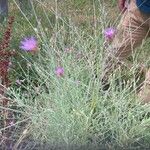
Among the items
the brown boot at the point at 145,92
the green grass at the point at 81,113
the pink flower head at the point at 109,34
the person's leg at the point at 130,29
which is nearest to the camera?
the green grass at the point at 81,113

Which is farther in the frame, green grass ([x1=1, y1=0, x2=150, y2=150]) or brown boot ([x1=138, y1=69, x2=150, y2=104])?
brown boot ([x1=138, y1=69, x2=150, y2=104])

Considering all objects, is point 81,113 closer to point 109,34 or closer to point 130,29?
point 109,34

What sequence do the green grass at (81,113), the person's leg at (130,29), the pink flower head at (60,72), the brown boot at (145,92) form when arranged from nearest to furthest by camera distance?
the green grass at (81,113) → the pink flower head at (60,72) → the brown boot at (145,92) → the person's leg at (130,29)

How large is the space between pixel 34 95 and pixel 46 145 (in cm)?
51

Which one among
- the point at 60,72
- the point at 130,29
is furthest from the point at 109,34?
the point at 130,29

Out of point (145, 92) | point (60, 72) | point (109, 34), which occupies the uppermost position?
point (109, 34)

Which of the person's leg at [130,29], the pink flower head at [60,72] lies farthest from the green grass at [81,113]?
the person's leg at [130,29]

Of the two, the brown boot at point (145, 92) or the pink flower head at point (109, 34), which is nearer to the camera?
the pink flower head at point (109, 34)

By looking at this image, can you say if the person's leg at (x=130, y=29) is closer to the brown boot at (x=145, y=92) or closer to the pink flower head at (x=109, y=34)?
the brown boot at (x=145, y=92)

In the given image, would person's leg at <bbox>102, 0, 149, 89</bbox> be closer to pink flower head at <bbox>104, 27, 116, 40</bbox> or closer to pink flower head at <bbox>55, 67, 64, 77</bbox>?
pink flower head at <bbox>104, 27, 116, 40</bbox>

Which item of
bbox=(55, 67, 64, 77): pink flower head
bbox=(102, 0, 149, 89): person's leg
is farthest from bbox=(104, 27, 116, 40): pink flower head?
bbox=(102, 0, 149, 89): person's leg

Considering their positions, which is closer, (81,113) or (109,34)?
(81,113)

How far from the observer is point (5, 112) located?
348cm

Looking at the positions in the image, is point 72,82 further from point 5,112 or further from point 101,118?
point 5,112
